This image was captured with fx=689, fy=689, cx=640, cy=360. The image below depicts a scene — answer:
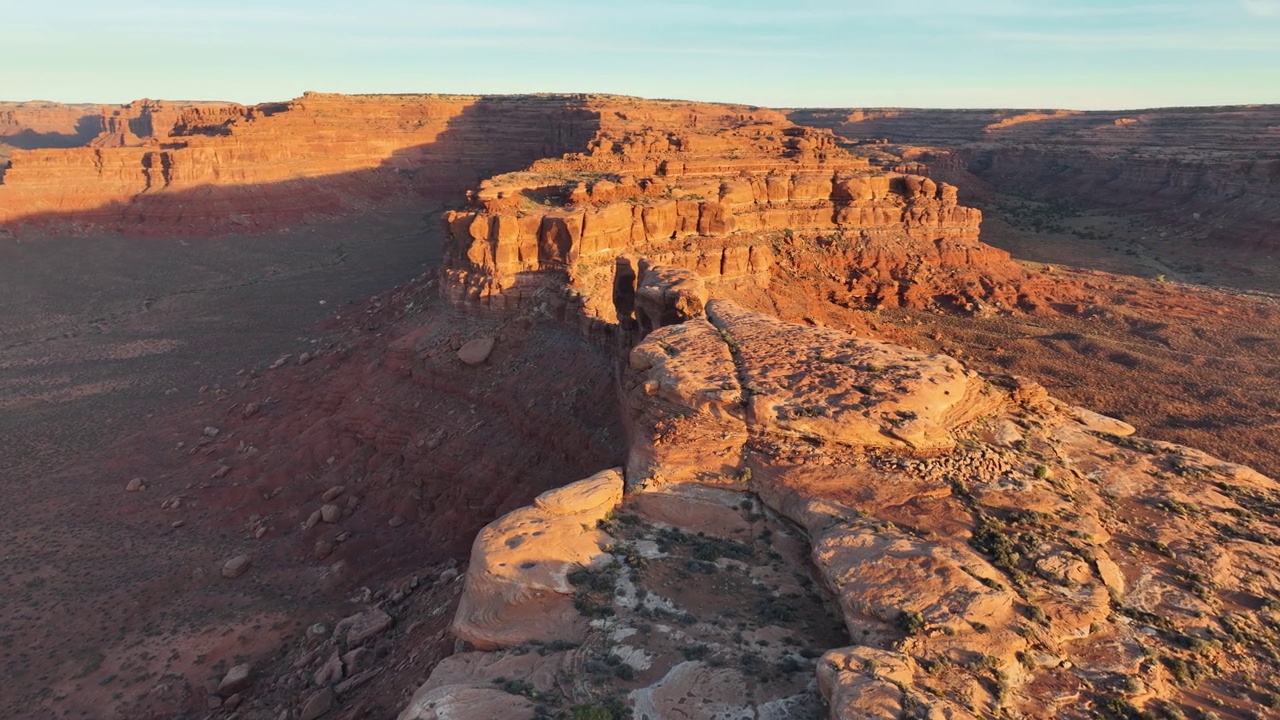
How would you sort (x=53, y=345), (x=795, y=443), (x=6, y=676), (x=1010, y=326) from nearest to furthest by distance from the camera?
(x=795, y=443) < (x=6, y=676) < (x=1010, y=326) < (x=53, y=345)

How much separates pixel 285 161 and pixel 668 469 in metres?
79.8

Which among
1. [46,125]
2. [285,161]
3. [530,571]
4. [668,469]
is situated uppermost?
[46,125]

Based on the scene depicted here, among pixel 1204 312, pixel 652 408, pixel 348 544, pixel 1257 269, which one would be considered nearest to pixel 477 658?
pixel 652 408

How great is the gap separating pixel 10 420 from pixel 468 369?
2486 cm

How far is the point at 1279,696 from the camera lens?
9.29 m

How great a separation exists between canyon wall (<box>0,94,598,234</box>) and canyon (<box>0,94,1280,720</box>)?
9.42 metres

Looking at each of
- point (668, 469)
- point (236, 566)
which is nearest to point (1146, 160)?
point (668, 469)

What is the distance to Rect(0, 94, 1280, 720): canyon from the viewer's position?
10320mm

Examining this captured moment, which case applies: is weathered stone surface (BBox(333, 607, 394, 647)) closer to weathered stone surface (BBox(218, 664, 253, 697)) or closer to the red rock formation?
weathered stone surface (BBox(218, 664, 253, 697))

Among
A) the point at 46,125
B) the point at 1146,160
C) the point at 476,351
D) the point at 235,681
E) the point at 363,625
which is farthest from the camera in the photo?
the point at 46,125

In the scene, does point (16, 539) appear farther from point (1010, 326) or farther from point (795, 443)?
point (1010, 326)

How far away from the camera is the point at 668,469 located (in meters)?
14.1

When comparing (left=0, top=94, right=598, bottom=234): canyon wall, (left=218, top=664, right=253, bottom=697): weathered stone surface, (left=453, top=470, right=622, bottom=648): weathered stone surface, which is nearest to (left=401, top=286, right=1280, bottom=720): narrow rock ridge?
(left=453, top=470, right=622, bottom=648): weathered stone surface

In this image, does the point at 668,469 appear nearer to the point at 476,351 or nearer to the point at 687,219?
the point at 476,351
